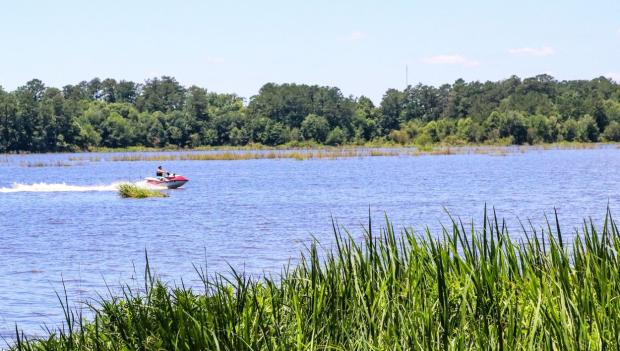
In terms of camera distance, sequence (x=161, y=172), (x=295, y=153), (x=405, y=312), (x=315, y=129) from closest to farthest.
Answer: (x=405, y=312)
(x=161, y=172)
(x=295, y=153)
(x=315, y=129)

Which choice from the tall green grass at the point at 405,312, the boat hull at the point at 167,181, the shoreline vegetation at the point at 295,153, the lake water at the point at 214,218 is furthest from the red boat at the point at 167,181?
the tall green grass at the point at 405,312

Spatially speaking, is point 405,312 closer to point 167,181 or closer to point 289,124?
point 167,181

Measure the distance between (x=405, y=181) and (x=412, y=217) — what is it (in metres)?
29.7

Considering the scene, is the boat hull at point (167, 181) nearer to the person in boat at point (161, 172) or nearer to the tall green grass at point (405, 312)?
the person in boat at point (161, 172)

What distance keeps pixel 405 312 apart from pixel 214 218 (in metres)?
32.3

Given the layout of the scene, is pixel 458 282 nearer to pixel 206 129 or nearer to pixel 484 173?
pixel 484 173

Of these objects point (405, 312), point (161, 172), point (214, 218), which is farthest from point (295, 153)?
point (405, 312)

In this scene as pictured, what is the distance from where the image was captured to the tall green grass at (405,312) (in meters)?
7.87

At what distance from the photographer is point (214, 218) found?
133ft

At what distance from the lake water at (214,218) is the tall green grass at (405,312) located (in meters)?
1.23

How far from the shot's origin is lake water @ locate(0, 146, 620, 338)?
2277cm

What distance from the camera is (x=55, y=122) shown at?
536ft

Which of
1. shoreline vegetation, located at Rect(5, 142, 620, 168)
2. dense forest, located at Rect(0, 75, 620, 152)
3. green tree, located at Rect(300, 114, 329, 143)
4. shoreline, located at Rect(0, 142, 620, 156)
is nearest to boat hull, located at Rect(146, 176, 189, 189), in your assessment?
shoreline vegetation, located at Rect(5, 142, 620, 168)

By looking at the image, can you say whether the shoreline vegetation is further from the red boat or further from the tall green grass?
the tall green grass
